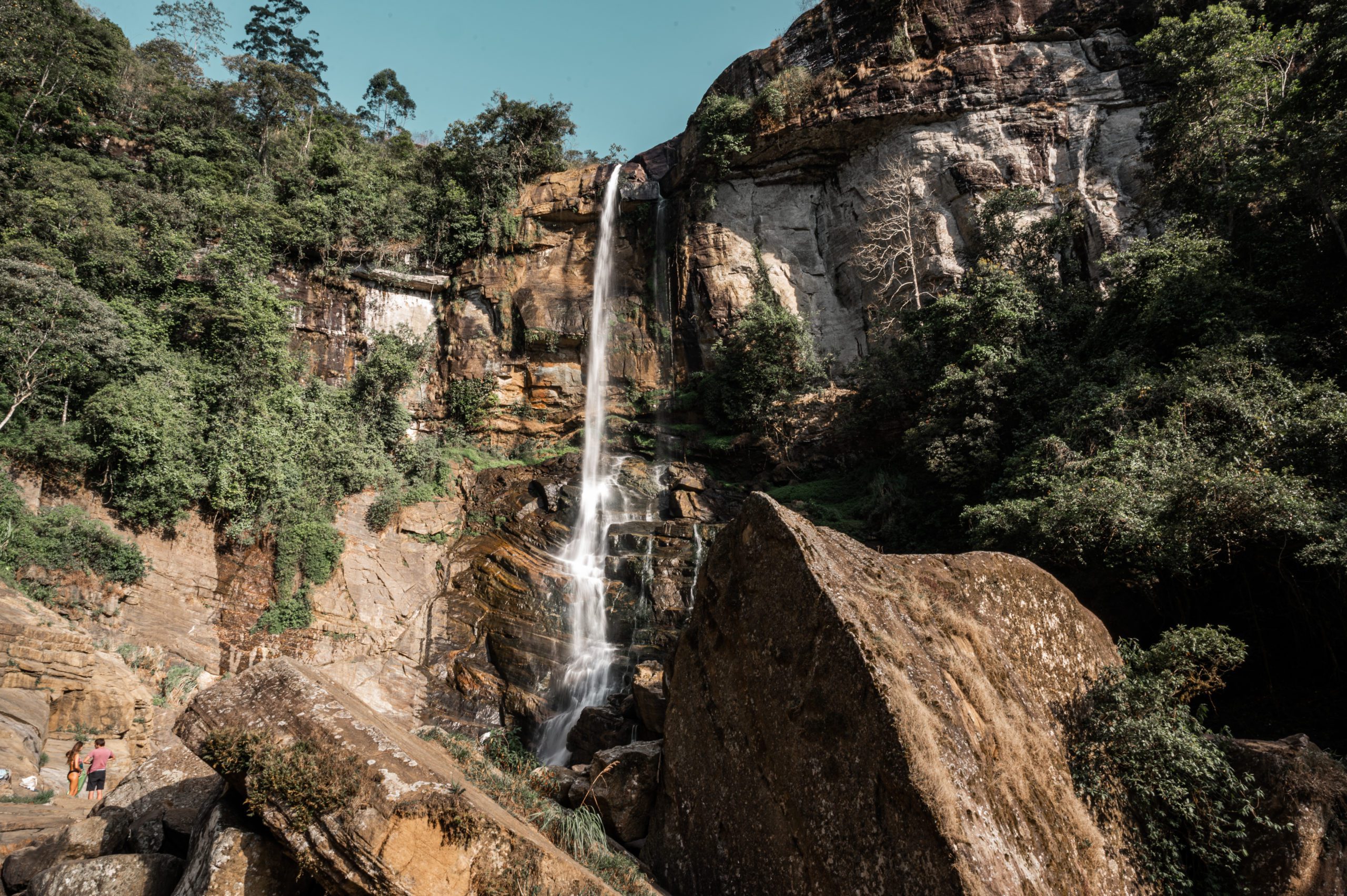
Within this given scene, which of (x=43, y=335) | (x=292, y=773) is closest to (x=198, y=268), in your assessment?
(x=43, y=335)

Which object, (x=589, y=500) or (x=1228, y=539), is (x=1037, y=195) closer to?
(x=1228, y=539)

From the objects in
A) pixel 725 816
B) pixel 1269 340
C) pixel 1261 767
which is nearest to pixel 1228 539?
pixel 1261 767

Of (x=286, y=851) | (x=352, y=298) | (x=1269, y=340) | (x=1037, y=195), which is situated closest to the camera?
(x=286, y=851)

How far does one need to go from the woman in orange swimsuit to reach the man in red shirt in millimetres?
141

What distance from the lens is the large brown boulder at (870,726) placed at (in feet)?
13.9

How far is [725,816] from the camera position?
532cm

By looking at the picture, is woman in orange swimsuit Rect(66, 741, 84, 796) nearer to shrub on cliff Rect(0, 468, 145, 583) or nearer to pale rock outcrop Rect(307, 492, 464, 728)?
shrub on cliff Rect(0, 468, 145, 583)

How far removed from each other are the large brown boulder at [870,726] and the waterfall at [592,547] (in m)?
7.36

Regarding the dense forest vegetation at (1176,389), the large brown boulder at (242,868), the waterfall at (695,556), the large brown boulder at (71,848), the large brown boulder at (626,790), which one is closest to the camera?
the large brown boulder at (242,868)

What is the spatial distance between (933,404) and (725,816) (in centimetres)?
1275

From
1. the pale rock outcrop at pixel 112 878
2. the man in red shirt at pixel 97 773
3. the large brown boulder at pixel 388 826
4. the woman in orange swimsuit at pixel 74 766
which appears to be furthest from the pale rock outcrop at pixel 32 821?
the large brown boulder at pixel 388 826

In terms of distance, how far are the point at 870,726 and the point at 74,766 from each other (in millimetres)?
11837

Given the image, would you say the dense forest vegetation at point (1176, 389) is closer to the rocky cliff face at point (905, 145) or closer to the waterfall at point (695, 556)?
the rocky cliff face at point (905, 145)

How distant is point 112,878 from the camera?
4523 millimetres
